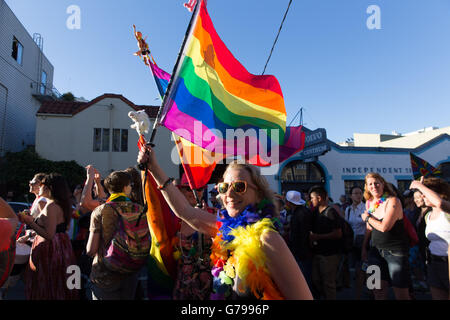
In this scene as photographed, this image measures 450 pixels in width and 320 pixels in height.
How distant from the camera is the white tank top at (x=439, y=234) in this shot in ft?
10.2

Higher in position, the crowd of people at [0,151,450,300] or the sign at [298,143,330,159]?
the sign at [298,143,330,159]

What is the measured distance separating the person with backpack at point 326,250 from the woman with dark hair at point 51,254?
3.19m

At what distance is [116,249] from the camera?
8.77ft

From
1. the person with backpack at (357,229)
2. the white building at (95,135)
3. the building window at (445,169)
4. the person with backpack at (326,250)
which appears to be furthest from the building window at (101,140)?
the building window at (445,169)

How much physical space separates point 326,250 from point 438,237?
1.44 m

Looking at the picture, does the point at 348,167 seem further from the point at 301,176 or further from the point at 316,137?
the point at 316,137

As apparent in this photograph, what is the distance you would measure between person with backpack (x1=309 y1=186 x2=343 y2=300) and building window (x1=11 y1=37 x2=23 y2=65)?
783 inches

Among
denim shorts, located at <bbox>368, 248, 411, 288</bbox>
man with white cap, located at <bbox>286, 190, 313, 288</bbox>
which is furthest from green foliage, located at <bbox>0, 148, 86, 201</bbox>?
denim shorts, located at <bbox>368, 248, 411, 288</bbox>

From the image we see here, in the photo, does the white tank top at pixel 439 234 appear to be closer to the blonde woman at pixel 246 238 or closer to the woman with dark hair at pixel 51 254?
the blonde woman at pixel 246 238

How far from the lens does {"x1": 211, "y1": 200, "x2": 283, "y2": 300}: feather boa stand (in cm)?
160

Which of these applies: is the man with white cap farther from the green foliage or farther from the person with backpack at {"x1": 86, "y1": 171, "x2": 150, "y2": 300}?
the green foliage

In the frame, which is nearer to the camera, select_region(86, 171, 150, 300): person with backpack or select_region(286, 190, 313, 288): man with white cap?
select_region(86, 171, 150, 300): person with backpack

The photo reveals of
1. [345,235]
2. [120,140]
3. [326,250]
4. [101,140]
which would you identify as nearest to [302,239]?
[326,250]
